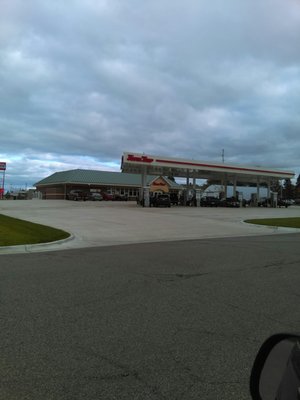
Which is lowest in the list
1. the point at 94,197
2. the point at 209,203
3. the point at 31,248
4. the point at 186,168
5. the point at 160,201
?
the point at 31,248

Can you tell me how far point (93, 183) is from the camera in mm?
84938

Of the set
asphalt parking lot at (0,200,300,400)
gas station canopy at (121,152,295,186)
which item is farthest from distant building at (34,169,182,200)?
asphalt parking lot at (0,200,300,400)

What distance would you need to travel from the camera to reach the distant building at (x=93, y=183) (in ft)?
273

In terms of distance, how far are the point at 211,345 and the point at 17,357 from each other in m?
2.17

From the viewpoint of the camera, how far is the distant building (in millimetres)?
83312

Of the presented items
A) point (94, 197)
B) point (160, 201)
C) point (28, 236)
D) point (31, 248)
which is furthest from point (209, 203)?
point (31, 248)

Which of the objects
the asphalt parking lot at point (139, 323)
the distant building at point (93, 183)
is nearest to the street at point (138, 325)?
the asphalt parking lot at point (139, 323)

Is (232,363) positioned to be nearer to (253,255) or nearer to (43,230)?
(253,255)

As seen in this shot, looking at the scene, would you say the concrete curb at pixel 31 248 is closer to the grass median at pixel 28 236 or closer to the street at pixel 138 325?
the grass median at pixel 28 236

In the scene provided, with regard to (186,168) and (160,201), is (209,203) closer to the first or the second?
(186,168)

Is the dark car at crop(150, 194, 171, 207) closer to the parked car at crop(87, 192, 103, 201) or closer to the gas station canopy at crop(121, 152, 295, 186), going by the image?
the gas station canopy at crop(121, 152, 295, 186)

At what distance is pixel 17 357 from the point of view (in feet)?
16.0

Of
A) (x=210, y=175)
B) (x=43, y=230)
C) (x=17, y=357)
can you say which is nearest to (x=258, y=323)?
(x=17, y=357)

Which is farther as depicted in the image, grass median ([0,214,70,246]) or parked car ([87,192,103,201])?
parked car ([87,192,103,201])
